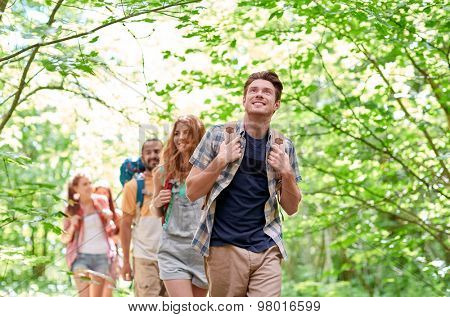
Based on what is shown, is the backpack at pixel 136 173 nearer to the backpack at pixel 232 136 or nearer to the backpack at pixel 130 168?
the backpack at pixel 130 168

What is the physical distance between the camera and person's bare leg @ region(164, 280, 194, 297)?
15.9 ft

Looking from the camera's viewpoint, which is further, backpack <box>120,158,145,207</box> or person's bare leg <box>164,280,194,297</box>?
backpack <box>120,158,145,207</box>

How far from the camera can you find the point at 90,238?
6793 mm

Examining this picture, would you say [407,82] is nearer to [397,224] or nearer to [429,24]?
[429,24]

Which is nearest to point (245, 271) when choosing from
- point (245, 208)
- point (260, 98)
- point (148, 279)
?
point (245, 208)

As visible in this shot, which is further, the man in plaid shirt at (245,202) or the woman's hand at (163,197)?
the woman's hand at (163,197)

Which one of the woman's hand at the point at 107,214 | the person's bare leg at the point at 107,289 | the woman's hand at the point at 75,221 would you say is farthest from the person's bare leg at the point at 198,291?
the woman's hand at the point at 75,221

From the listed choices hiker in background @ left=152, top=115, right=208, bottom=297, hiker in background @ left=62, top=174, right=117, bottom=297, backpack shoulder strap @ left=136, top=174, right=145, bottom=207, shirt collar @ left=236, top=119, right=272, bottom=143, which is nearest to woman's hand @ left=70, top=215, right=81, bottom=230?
hiker in background @ left=62, top=174, right=117, bottom=297

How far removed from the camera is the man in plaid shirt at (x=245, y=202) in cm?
373

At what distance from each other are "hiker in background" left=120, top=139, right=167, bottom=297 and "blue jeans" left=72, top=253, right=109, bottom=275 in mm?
556

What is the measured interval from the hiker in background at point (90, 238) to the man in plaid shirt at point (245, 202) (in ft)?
9.97

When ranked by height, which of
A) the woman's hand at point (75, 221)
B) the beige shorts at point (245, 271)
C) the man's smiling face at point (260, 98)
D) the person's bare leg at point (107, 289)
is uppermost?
the man's smiling face at point (260, 98)

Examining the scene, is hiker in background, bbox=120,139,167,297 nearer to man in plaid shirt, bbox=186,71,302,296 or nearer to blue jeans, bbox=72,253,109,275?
blue jeans, bbox=72,253,109,275

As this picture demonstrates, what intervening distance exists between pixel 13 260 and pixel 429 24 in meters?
3.47
